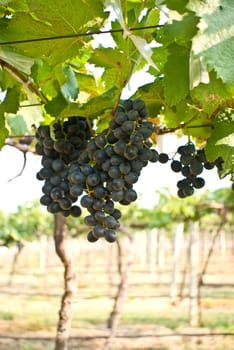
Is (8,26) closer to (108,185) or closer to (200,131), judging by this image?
(108,185)

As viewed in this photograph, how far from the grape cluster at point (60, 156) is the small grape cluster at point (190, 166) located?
32 centimetres

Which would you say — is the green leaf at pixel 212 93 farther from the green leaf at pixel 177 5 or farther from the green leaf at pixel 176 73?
the green leaf at pixel 177 5

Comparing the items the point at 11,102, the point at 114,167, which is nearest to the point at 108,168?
the point at 114,167

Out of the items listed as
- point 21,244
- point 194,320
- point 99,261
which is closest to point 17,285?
point 21,244

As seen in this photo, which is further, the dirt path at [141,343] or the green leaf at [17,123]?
the dirt path at [141,343]

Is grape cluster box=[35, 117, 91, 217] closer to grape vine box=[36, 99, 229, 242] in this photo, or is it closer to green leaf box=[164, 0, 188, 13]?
grape vine box=[36, 99, 229, 242]

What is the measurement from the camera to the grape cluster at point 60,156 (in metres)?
1.68

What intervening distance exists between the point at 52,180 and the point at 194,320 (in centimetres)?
1017

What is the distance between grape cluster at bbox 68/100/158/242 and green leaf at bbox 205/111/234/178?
0.21m

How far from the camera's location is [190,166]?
1.72 m

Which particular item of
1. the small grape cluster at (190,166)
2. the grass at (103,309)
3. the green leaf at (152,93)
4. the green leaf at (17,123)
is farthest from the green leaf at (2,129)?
the grass at (103,309)

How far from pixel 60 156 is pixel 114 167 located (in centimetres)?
39

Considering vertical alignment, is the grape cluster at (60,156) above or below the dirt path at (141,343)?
above

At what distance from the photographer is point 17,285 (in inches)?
920
